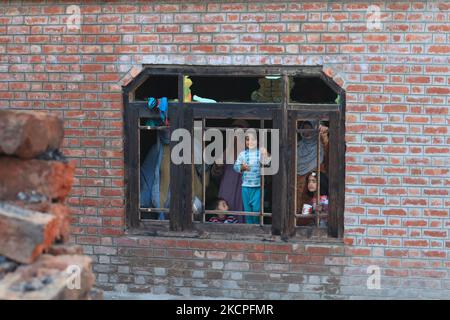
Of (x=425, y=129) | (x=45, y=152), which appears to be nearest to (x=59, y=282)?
(x=45, y=152)

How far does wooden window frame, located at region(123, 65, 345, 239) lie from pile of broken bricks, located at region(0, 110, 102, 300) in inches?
128

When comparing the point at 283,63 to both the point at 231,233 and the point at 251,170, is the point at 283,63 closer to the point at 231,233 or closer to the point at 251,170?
the point at 251,170

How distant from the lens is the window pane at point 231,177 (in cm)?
698

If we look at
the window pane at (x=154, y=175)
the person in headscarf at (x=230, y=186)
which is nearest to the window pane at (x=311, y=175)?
the person in headscarf at (x=230, y=186)

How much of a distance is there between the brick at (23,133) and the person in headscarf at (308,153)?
12.0ft

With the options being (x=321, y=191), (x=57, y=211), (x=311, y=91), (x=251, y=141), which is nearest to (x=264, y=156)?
(x=251, y=141)

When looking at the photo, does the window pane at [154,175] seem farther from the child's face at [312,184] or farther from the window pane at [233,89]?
the child's face at [312,184]

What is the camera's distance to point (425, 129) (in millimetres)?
6594

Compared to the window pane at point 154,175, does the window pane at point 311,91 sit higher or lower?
higher

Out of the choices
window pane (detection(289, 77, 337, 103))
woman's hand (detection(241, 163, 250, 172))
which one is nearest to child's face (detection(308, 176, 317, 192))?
woman's hand (detection(241, 163, 250, 172))

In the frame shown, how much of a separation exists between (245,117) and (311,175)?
800 mm

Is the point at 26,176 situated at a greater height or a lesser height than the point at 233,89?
lesser

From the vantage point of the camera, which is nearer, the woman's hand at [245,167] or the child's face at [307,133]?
the child's face at [307,133]

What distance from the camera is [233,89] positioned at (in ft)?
23.9
